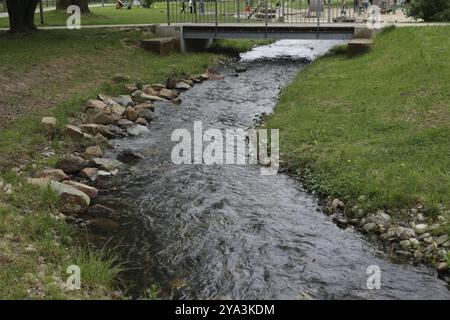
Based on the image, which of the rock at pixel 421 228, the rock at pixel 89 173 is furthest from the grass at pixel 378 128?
the rock at pixel 89 173

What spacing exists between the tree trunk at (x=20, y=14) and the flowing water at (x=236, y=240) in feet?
45.9

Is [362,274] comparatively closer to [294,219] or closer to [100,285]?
[294,219]

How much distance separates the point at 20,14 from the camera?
24.8 meters

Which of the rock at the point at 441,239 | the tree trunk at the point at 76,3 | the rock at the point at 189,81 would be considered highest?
the tree trunk at the point at 76,3

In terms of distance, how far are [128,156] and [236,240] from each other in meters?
5.08

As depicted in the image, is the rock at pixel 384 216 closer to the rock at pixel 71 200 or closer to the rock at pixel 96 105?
the rock at pixel 71 200

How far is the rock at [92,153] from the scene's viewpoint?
12.7m

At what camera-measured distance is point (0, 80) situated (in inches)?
664

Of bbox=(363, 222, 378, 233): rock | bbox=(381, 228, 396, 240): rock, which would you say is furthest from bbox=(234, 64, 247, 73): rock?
bbox=(381, 228, 396, 240): rock

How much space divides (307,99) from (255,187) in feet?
21.4

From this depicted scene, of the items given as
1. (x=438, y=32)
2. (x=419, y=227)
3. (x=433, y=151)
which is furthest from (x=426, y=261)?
(x=438, y=32)

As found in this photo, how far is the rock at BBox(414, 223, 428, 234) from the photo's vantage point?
8.52 meters

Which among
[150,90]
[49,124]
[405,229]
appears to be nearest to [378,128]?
[405,229]

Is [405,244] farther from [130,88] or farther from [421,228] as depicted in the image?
[130,88]
